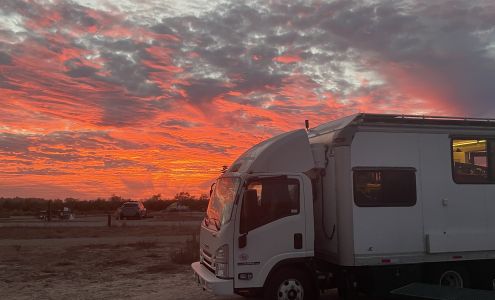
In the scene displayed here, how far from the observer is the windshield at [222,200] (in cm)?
871

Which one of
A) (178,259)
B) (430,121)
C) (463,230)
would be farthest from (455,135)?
(178,259)

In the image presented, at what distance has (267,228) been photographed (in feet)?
28.2

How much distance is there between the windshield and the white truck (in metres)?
0.03

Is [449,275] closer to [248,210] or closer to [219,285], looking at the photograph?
[248,210]

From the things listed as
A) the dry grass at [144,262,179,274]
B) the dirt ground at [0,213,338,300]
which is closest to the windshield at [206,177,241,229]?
the dirt ground at [0,213,338,300]

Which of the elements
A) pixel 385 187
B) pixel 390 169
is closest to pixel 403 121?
pixel 390 169

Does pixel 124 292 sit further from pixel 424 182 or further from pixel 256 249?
pixel 424 182

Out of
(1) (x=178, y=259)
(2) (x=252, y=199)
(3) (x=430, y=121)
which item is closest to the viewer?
(2) (x=252, y=199)

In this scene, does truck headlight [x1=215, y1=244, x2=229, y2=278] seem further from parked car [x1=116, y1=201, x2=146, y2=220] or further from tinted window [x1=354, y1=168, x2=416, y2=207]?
parked car [x1=116, y1=201, x2=146, y2=220]

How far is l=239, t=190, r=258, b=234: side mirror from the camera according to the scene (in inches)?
333

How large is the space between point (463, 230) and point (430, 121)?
2.13 metres

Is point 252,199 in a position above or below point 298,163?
below

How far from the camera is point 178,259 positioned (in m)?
16.3

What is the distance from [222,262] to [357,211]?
2510 mm
